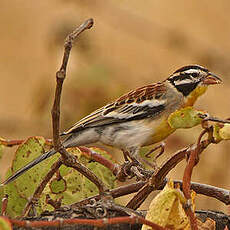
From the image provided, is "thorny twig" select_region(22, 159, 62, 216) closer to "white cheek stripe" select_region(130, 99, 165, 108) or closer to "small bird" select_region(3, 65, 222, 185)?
"small bird" select_region(3, 65, 222, 185)

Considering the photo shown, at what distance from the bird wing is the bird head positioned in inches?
2.5

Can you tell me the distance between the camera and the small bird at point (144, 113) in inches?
69.5

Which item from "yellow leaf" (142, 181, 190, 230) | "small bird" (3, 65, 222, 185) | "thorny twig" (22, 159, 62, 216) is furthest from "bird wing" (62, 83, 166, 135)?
"yellow leaf" (142, 181, 190, 230)

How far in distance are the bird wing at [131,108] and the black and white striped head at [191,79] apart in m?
0.06

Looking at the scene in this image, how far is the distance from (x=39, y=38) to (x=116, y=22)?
3.83 ft

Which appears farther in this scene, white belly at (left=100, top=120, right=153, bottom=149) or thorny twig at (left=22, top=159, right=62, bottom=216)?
white belly at (left=100, top=120, right=153, bottom=149)

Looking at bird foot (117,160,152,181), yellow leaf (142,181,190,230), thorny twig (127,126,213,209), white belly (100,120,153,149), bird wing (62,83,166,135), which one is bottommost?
yellow leaf (142,181,190,230)

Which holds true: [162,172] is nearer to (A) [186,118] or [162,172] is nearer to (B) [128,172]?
(A) [186,118]

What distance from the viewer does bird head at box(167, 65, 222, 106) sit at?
68.0 inches

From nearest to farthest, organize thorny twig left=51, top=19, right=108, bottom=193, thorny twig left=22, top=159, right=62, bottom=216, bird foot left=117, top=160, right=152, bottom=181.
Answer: thorny twig left=51, top=19, right=108, bottom=193 → thorny twig left=22, top=159, right=62, bottom=216 → bird foot left=117, top=160, right=152, bottom=181

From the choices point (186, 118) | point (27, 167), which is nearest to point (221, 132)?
point (186, 118)

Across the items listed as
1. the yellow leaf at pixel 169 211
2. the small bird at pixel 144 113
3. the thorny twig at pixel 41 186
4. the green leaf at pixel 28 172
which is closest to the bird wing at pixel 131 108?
the small bird at pixel 144 113

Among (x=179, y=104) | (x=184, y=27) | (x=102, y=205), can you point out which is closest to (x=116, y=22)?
(x=184, y=27)

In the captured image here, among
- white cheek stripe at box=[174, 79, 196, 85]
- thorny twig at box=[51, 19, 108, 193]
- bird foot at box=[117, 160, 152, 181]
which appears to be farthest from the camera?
white cheek stripe at box=[174, 79, 196, 85]
